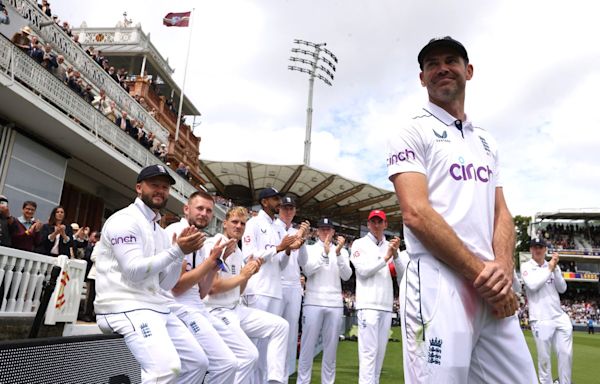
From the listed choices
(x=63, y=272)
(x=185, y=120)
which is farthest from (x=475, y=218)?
(x=185, y=120)

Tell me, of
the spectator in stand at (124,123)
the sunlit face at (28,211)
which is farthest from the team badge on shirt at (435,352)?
the spectator in stand at (124,123)

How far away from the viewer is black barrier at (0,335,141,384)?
283 centimetres

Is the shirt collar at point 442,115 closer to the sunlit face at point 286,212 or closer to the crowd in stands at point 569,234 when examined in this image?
the sunlit face at point 286,212

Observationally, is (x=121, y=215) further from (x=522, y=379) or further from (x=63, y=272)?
(x=63, y=272)

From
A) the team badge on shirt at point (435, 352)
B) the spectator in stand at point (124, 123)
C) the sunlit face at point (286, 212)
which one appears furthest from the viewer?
the spectator in stand at point (124, 123)

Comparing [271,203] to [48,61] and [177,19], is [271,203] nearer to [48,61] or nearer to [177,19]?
Result: [48,61]

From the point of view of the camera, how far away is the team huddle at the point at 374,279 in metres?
1.90

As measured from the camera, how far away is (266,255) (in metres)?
5.72

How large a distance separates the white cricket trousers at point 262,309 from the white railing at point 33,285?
3.14 metres

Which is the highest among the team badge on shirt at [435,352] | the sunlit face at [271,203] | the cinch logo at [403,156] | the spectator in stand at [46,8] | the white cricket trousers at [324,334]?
the spectator in stand at [46,8]

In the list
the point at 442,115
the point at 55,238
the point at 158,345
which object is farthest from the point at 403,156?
the point at 55,238

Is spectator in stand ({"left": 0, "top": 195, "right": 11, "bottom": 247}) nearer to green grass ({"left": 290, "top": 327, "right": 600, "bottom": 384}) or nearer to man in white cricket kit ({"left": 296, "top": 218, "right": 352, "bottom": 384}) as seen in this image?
man in white cricket kit ({"left": 296, "top": 218, "right": 352, "bottom": 384})

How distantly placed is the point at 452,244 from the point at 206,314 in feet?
11.1

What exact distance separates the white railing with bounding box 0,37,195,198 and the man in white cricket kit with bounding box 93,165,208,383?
382 inches
